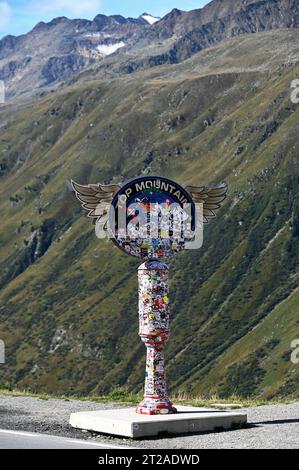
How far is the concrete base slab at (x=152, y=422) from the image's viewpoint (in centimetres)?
1944

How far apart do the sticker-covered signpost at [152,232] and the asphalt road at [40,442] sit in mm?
2775

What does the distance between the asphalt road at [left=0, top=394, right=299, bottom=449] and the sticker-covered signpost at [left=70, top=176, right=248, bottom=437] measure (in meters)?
1.75

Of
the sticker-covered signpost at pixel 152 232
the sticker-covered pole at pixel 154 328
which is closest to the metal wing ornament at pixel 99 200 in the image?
the sticker-covered signpost at pixel 152 232

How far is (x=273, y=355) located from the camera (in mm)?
187250

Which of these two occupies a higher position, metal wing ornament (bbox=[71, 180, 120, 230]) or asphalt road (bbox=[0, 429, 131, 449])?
metal wing ornament (bbox=[71, 180, 120, 230])

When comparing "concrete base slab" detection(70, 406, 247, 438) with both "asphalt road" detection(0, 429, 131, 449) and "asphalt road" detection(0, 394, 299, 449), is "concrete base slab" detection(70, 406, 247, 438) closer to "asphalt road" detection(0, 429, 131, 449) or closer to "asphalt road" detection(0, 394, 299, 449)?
"asphalt road" detection(0, 394, 299, 449)

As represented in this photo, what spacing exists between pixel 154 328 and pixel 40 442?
15.8 feet

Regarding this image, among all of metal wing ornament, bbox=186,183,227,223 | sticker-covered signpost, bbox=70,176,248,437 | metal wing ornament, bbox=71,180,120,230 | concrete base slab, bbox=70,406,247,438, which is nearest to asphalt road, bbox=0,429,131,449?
concrete base slab, bbox=70,406,247,438

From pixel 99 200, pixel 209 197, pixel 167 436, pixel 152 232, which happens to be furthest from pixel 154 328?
pixel 209 197

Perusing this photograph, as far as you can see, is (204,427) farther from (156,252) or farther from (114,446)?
(156,252)

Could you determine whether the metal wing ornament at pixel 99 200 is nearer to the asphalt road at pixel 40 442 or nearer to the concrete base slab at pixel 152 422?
the concrete base slab at pixel 152 422

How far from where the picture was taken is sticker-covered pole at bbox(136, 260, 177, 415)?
71.5 ft

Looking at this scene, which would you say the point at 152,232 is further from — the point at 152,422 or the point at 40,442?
the point at 40,442
